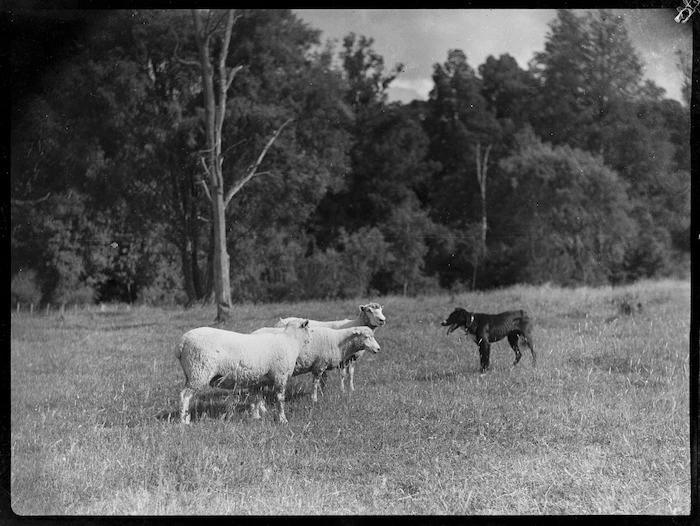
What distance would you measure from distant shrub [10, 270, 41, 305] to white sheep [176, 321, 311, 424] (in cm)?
144

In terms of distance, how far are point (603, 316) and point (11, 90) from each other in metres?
5.38

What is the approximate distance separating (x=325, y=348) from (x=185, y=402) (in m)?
1.16

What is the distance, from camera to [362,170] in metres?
5.94

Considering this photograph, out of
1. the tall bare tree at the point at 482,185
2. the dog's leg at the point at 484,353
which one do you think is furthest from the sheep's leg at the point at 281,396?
the tall bare tree at the point at 482,185

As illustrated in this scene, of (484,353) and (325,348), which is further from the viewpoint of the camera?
(484,353)

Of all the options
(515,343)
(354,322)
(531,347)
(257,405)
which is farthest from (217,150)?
(531,347)

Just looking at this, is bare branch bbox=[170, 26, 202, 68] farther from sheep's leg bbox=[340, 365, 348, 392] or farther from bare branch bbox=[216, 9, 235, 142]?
sheep's leg bbox=[340, 365, 348, 392]

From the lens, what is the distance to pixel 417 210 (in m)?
5.80

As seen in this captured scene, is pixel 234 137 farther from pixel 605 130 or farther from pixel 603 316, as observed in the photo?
pixel 603 316

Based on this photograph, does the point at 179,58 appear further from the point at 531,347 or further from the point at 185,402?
the point at 531,347

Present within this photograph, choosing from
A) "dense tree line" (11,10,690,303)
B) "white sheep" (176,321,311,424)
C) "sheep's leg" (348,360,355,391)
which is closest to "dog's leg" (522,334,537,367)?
"dense tree line" (11,10,690,303)

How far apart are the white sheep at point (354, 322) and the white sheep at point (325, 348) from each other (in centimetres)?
12
